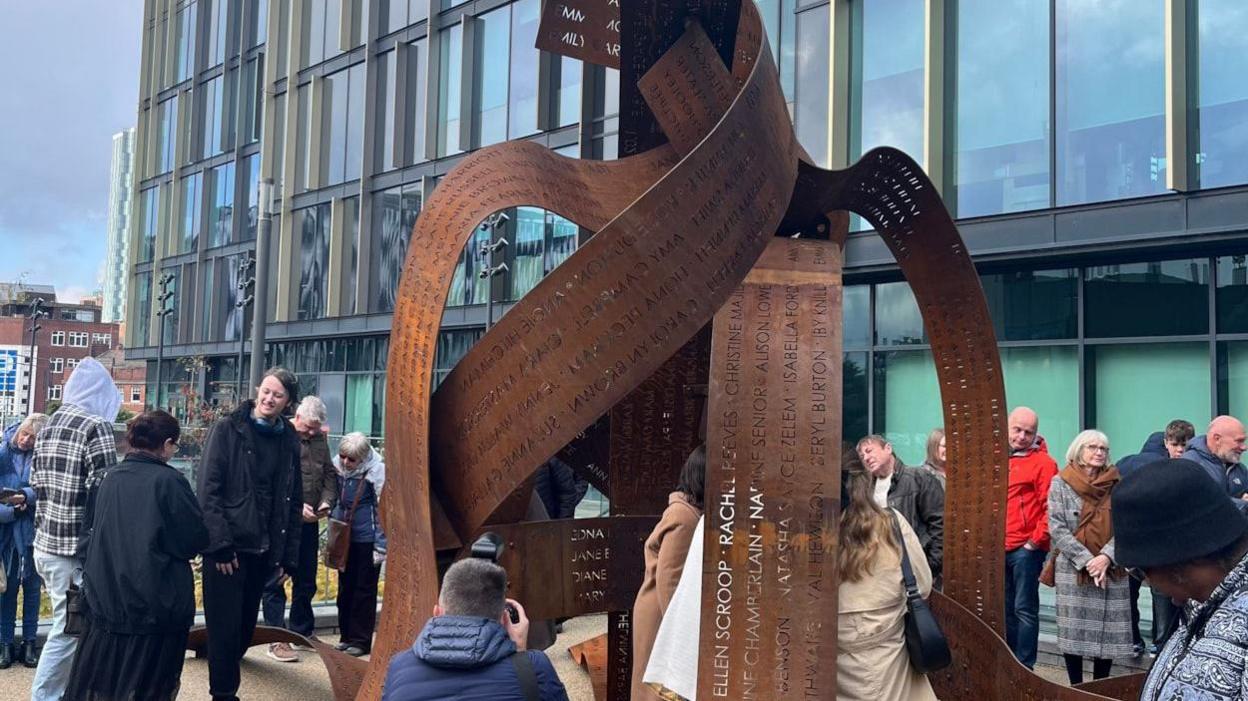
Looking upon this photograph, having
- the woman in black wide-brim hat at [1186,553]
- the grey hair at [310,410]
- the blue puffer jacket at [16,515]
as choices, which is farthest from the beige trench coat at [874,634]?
the blue puffer jacket at [16,515]

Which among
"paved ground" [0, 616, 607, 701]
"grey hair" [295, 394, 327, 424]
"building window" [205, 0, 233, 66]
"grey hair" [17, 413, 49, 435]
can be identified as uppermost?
"building window" [205, 0, 233, 66]

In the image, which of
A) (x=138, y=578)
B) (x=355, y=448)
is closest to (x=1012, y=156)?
(x=355, y=448)

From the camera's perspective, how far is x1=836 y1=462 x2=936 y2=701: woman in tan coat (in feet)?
12.7

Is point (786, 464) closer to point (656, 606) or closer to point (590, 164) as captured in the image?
point (656, 606)

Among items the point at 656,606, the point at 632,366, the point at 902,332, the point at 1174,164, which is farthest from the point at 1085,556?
the point at 902,332

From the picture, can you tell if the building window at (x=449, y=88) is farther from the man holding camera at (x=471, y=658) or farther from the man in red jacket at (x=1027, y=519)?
the man holding camera at (x=471, y=658)

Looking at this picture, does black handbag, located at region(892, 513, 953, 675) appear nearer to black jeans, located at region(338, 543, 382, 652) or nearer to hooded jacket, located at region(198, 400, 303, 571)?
hooded jacket, located at region(198, 400, 303, 571)

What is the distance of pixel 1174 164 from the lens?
12.2 metres

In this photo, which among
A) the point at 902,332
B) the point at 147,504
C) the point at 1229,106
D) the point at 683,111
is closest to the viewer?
the point at 683,111

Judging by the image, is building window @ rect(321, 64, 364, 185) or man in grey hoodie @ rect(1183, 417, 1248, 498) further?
building window @ rect(321, 64, 364, 185)

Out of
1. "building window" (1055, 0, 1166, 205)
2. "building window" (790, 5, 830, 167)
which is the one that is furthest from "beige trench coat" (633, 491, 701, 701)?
"building window" (790, 5, 830, 167)

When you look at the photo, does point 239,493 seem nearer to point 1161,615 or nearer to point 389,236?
point 1161,615

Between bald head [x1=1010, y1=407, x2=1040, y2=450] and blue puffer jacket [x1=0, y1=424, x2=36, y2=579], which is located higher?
bald head [x1=1010, y1=407, x2=1040, y2=450]

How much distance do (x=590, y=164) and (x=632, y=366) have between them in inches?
63.0
